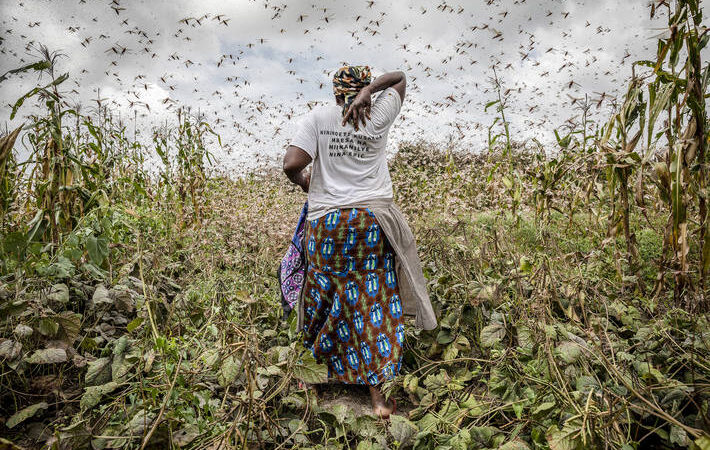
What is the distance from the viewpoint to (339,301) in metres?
2.31

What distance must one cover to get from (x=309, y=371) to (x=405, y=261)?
0.83 m

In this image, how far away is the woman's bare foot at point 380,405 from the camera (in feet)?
6.93

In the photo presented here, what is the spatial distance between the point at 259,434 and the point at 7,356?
110cm

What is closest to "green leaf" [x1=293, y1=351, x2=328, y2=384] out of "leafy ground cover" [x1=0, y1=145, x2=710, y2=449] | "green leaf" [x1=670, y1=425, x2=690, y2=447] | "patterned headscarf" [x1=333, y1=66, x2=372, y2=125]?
"leafy ground cover" [x1=0, y1=145, x2=710, y2=449]

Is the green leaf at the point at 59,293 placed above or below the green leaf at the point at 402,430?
above

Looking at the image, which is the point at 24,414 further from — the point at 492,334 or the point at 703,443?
the point at 703,443

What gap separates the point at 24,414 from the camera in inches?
65.4

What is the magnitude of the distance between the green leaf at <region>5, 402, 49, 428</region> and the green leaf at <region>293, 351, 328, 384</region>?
3.53 ft

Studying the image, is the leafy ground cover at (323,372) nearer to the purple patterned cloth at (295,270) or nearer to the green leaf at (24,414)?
the green leaf at (24,414)

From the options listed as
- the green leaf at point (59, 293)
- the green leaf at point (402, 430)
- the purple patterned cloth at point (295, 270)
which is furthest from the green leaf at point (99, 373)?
the green leaf at point (402, 430)

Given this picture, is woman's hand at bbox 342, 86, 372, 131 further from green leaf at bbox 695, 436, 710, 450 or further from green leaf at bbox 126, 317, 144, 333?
green leaf at bbox 695, 436, 710, 450

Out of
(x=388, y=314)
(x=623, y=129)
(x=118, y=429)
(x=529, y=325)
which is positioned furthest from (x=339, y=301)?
(x=623, y=129)

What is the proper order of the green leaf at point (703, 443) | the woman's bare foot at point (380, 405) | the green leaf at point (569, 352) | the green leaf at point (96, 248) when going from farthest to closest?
the woman's bare foot at point (380, 405) < the green leaf at point (96, 248) < the green leaf at point (569, 352) < the green leaf at point (703, 443)

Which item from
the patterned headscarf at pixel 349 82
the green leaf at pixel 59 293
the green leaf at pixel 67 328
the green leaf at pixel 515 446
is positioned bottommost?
the green leaf at pixel 515 446
